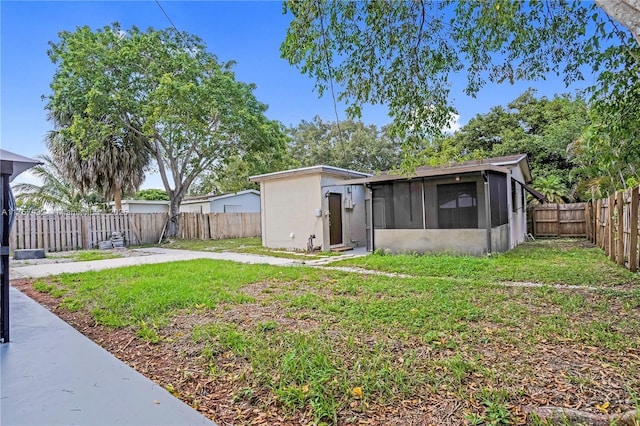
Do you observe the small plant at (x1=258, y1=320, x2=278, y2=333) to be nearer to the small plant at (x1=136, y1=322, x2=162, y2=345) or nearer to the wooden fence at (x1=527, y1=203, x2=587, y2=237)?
A: the small plant at (x1=136, y1=322, x2=162, y2=345)

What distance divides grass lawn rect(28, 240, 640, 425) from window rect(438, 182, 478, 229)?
309cm

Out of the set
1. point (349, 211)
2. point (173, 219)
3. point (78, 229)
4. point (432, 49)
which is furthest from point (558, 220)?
point (78, 229)

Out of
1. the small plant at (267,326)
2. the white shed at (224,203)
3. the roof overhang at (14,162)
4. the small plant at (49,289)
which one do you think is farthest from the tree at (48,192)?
the small plant at (267,326)

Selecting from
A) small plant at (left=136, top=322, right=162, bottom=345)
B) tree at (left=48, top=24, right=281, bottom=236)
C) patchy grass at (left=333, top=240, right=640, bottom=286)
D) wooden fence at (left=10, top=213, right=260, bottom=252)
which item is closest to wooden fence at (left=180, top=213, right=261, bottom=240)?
wooden fence at (left=10, top=213, right=260, bottom=252)

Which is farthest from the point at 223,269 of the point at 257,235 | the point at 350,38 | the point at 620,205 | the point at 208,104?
the point at 257,235

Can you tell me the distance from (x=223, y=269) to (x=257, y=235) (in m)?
12.5

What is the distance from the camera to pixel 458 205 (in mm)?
9148

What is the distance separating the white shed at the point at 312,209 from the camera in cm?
1145

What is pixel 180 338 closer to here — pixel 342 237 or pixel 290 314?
pixel 290 314

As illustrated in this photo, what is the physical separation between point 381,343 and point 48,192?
22.8m

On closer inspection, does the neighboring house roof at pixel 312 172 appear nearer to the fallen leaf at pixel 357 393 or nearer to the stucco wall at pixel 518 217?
the stucco wall at pixel 518 217

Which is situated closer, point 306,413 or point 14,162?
point 306,413

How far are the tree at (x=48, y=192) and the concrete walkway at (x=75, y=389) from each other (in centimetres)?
1717

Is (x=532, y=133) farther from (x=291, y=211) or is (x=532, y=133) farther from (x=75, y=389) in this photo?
(x=75, y=389)
